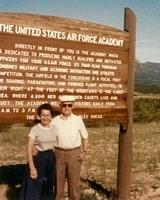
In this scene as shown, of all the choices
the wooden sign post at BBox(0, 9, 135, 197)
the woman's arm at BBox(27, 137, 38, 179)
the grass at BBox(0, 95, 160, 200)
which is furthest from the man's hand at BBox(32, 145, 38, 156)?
the grass at BBox(0, 95, 160, 200)

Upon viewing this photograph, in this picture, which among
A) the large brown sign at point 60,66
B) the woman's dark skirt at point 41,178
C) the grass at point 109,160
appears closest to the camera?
the woman's dark skirt at point 41,178

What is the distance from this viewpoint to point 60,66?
21.8 feet

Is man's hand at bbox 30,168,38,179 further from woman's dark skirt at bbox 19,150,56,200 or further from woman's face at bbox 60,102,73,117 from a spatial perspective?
woman's face at bbox 60,102,73,117

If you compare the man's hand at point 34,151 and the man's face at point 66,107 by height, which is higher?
the man's face at point 66,107

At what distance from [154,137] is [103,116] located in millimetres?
10940

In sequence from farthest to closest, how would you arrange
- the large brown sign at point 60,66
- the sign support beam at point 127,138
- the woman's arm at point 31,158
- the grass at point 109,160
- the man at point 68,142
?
1. the grass at point 109,160
2. the sign support beam at point 127,138
3. the large brown sign at point 60,66
4. the man at point 68,142
5. the woman's arm at point 31,158

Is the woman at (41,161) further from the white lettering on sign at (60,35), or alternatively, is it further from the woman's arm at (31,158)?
the white lettering on sign at (60,35)

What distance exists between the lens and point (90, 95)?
7.03m

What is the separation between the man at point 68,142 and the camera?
6031mm

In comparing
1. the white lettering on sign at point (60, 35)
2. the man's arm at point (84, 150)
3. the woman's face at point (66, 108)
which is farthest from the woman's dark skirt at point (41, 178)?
the white lettering on sign at point (60, 35)

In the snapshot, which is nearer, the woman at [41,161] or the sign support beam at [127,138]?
the woman at [41,161]

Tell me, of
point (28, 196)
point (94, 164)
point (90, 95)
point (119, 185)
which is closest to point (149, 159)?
point (94, 164)

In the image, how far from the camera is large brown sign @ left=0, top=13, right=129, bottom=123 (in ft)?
20.7

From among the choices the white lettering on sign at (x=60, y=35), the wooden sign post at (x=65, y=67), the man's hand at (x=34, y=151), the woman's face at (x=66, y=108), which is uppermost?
the white lettering on sign at (x=60, y=35)
